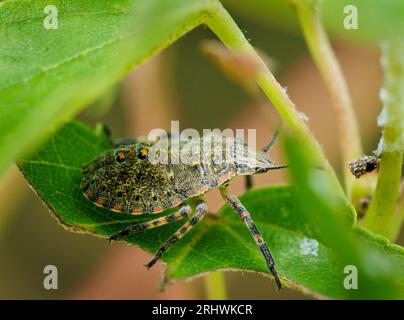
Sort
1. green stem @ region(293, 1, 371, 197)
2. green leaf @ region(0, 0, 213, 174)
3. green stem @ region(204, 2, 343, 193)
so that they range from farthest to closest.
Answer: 1. green stem @ region(293, 1, 371, 197)
2. green stem @ region(204, 2, 343, 193)
3. green leaf @ region(0, 0, 213, 174)

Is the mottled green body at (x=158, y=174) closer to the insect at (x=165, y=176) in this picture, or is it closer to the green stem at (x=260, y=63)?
the insect at (x=165, y=176)

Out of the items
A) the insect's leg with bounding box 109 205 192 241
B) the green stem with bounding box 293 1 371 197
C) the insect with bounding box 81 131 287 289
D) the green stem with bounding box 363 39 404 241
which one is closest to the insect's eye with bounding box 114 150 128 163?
the insect with bounding box 81 131 287 289

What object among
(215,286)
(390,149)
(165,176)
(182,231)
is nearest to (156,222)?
(182,231)

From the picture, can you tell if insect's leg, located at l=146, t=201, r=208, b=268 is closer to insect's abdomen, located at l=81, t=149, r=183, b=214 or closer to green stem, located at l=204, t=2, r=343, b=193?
insect's abdomen, located at l=81, t=149, r=183, b=214

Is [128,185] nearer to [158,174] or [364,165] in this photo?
[158,174]

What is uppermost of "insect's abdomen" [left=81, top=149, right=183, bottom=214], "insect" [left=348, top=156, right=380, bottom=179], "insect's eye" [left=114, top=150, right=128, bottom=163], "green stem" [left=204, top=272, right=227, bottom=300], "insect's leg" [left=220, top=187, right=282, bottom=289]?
"insect's eye" [left=114, top=150, right=128, bottom=163]
